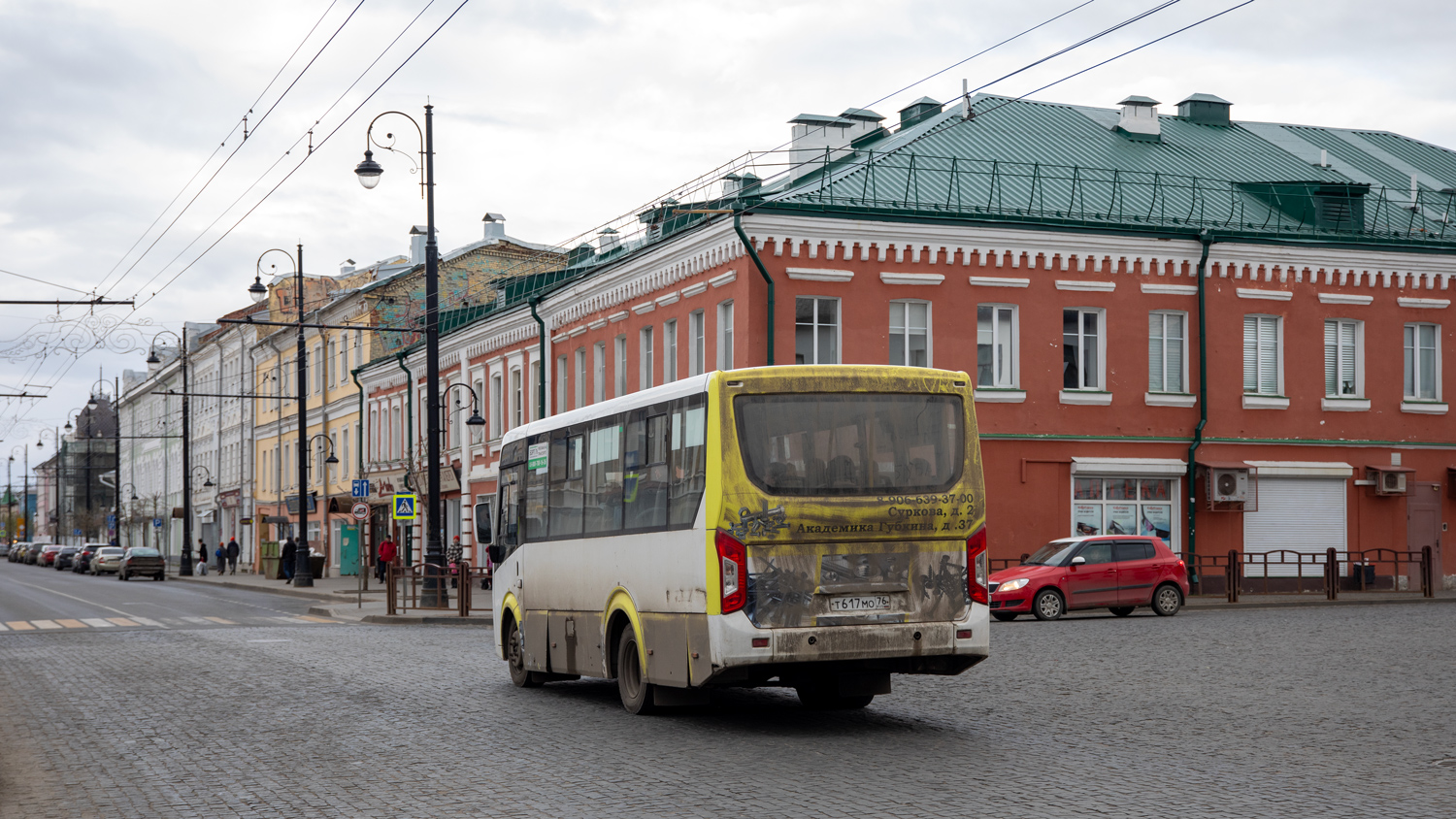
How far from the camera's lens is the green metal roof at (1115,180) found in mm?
32969

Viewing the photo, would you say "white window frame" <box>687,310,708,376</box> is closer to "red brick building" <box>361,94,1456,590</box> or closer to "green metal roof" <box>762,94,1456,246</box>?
"red brick building" <box>361,94,1456,590</box>

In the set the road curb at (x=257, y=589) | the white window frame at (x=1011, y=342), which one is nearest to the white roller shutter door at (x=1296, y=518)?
the white window frame at (x=1011, y=342)

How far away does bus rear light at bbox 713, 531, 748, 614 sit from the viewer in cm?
1202

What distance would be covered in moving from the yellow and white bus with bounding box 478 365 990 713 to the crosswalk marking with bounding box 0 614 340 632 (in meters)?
17.4

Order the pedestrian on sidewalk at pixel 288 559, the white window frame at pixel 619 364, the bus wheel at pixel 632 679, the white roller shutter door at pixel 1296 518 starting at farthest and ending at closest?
the pedestrian on sidewalk at pixel 288 559 → the white window frame at pixel 619 364 → the white roller shutter door at pixel 1296 518 → the bus wheel at pixel 632 679

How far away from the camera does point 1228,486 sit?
111 feet

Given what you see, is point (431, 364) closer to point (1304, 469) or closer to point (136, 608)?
point (136, 608)

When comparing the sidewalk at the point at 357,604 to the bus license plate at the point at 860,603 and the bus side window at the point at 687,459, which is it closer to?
the bus side window at the point at 687,459

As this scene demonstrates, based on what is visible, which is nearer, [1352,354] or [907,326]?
[907,326]

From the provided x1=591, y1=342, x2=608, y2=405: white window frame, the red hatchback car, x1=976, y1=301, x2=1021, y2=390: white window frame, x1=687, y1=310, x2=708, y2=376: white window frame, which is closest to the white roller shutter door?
x1=976, y1=301, x2=1021, y2=390: white window frame

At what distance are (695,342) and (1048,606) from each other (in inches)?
421

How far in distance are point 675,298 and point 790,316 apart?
442 centimetres

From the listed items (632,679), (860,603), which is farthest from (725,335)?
(860,603)

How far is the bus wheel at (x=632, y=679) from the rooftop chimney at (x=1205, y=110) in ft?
106
